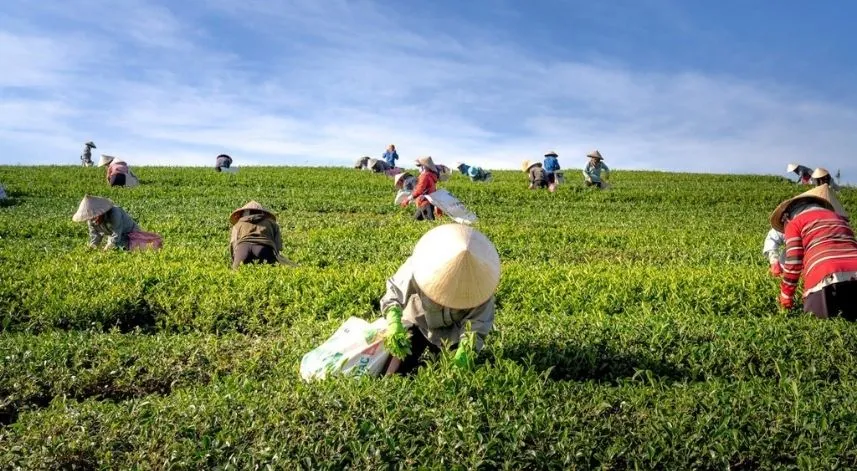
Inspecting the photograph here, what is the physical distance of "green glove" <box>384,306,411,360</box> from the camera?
4.73 m

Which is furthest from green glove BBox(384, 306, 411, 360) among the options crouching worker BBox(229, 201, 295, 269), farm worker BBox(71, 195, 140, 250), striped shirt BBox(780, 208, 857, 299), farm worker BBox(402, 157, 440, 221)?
farm worker BBox(402, 157, 440, 221)

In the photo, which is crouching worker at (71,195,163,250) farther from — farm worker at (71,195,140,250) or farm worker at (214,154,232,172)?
farm worker at (214,154,232,172)

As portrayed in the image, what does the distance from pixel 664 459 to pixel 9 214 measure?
17947 millimetres

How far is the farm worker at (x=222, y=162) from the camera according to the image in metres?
29.9

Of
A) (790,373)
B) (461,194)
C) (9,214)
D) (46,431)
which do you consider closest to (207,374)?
(46,431)

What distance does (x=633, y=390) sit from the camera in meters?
4.58

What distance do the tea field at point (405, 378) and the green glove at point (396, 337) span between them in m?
0.18

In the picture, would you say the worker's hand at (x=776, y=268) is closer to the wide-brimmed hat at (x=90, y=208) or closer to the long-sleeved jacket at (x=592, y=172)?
the wide-brimmed hat at (x=90, y=208)

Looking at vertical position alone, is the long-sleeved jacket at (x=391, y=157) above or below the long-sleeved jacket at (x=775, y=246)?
above

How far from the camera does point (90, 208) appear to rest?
1042 cm

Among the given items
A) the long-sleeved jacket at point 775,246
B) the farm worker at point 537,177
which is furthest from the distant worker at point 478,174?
the long-sleeved jacket at point 775,246

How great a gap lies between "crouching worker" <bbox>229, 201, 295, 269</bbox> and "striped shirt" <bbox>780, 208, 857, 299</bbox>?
603 cm

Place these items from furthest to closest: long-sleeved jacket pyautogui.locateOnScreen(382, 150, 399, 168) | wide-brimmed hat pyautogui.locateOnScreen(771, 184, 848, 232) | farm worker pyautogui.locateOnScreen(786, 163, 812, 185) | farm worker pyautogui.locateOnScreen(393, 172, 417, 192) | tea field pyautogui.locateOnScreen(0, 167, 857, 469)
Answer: long-sleeved jacket pyautogui.locateOnScreen(382, 150, 399, 168), farm worker pyautogui.locateOnScreen(786, 163, 812, 185), farm worker pyautogui.locateOnScreen(393, 172, 417, 192), wide-brimmed hat pyautogui.locateOnScreen(771, 184, 848, 232), tea field pyautogui.locateOnScreen(0, 167, 857, 469)

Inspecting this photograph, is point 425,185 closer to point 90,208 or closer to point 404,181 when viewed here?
point 404,181
